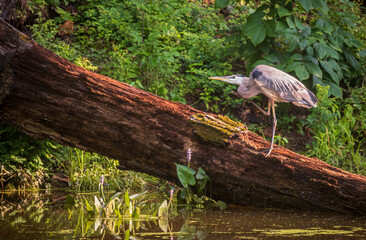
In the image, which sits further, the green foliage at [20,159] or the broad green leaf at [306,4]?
the broad green leaf at [306,4]

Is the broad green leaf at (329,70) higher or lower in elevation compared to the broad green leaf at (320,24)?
lower

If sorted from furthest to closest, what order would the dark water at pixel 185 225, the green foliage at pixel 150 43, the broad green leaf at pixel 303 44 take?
the green foliage at pixel 150 43
the broad green leaf at pixel 303 44
the dark water at pixel 185 225

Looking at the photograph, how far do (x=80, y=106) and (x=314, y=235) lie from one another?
227 cm

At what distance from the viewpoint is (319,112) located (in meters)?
6.55

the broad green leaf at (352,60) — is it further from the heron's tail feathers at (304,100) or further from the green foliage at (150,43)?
the heron's tail feathers at (304,100)

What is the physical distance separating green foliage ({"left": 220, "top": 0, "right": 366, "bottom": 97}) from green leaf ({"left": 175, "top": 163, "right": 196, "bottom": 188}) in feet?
9.82

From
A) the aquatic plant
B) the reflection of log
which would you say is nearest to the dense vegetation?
the reflection of log

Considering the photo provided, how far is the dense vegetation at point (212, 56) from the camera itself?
6043 millimetres

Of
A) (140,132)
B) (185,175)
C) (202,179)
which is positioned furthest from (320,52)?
(140,132)

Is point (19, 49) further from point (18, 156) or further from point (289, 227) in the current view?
point (289, 227)

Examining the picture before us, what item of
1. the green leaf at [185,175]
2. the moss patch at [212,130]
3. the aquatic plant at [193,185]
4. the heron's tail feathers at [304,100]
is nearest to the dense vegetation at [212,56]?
the aquatic plant at [193,185]

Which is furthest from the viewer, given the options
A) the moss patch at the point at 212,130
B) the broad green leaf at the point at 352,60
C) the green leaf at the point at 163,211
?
the broad green leaf at the point at 352,60

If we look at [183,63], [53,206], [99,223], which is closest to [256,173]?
[99,223]

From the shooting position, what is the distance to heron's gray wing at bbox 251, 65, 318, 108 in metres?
4.32
